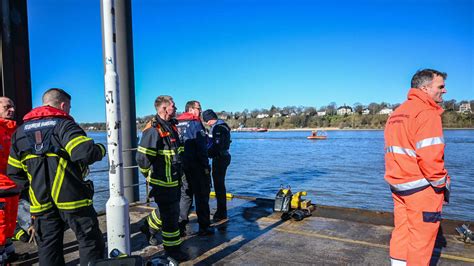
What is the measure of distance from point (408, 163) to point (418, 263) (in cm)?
85

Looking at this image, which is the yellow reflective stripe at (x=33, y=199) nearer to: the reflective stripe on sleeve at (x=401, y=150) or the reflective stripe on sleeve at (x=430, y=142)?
the reflective stripe on sleeve at (x=401, y=150)

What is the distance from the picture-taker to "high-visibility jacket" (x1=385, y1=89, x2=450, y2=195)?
115 inches

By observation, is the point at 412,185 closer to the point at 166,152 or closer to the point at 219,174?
the point at 166,152

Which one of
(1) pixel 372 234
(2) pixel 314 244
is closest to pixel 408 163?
(2) pixel 314 244

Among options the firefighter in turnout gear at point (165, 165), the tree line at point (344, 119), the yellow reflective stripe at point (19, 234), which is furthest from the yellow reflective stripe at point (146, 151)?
the tree line at point (344, 119)

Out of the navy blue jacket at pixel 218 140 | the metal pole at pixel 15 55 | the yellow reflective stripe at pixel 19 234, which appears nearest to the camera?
the yellow reflective stripe at pixel 19 234

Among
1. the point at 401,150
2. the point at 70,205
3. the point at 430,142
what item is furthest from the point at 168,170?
the point at 430,142

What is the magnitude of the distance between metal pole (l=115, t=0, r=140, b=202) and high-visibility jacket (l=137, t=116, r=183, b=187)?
315 cm

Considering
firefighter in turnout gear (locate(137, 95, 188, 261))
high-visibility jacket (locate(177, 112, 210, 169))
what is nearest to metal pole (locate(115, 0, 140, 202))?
high-visibility jacket (locate(177, 112, 210, 169))

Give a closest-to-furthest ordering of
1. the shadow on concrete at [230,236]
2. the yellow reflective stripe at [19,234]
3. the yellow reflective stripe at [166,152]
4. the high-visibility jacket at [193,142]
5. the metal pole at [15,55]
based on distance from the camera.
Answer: the yellow reflective stripe at [166,152] → the shadow on concrete at [230,236] → the yellow reflective stripe at [19,234] → the high-visibility jacket at [193,142] → the metal pole at [15,55]

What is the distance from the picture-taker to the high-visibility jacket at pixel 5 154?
3676mm

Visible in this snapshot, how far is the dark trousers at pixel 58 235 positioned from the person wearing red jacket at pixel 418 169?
2.71 meters

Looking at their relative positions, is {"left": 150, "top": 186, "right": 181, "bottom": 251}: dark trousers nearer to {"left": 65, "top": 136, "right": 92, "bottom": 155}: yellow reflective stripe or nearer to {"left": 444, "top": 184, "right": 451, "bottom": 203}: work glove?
{"left": 65, "top": 136, "right": 92, "bottom": 155}: yellow reflective stripe

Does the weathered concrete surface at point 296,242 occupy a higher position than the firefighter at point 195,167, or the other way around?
the firefighter at point 195,167
